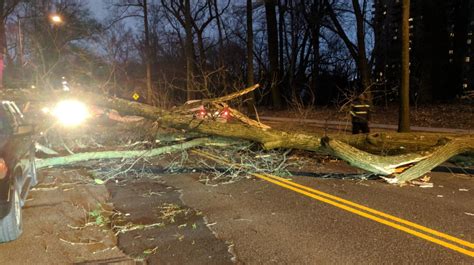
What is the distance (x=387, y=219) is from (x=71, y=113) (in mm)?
13162

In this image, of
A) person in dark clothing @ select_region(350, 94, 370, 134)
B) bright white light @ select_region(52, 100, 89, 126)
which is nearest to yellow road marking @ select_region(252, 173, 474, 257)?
person in dark clothing @ select_region(350, 94, 370, 134)

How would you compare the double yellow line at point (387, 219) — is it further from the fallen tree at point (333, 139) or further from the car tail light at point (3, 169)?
the car tail light at point (3, 169)

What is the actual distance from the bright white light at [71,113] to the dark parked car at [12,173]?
25.1ft

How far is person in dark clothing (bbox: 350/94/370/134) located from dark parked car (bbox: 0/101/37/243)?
8.12 m

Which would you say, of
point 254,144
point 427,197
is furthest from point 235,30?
point 427,197

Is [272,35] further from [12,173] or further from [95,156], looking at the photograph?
[12,173]

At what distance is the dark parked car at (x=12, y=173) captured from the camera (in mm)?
5090

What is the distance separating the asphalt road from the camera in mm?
4641

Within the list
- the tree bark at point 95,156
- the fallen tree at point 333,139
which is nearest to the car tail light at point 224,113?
the fallen tree at point 333,139

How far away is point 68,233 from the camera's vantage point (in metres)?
5.58

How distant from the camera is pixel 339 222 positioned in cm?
571

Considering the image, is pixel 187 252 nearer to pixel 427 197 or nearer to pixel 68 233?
pixel 68 233

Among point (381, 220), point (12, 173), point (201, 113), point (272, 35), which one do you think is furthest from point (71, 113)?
point (272, 35)

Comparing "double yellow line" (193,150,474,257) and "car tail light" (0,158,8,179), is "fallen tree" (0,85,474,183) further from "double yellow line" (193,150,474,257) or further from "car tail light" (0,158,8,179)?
"car tail light" (0,158,8,179)
